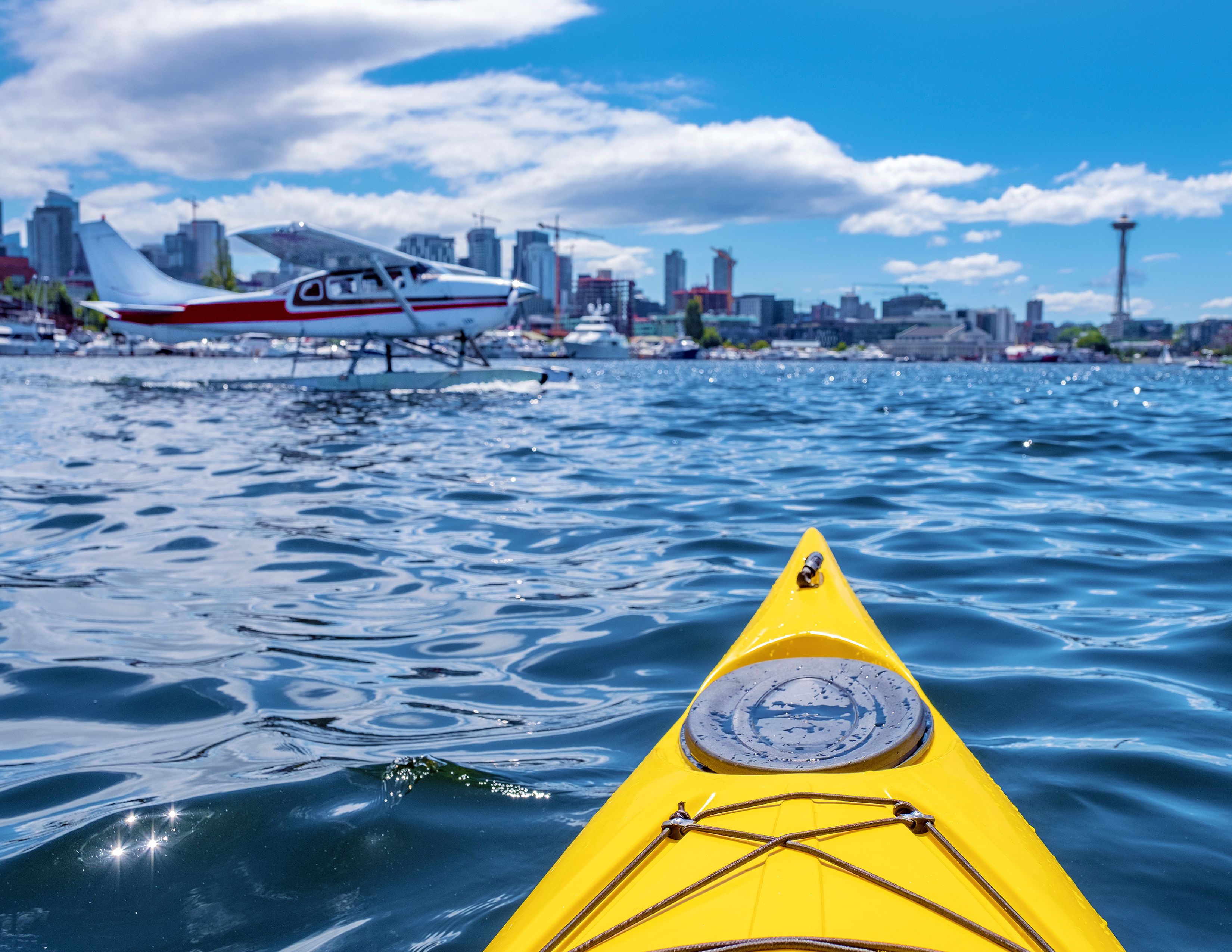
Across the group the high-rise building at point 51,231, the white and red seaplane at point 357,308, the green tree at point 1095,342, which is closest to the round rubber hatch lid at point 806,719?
the white and red seaplane at point 357,308

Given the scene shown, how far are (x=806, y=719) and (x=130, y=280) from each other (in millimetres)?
25551

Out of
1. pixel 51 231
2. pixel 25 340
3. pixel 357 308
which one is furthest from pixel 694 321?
pixel 51 231

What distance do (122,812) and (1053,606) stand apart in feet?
14.1

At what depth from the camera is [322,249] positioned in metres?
20.8

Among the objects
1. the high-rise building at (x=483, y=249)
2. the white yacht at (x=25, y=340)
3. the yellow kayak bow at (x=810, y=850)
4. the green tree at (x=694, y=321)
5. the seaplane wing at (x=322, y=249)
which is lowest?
the yellow kayak bow at (x=810, y=850)

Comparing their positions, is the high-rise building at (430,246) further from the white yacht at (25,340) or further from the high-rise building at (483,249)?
the high-rise building at (483,249)

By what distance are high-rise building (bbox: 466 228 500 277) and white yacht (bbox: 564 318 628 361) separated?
289 feet

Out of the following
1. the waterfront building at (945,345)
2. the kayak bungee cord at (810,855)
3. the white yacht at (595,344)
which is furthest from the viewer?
the waterfront building at (945,345)

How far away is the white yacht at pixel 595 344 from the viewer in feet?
287

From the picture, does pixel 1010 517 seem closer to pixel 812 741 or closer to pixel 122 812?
pixel 812 741

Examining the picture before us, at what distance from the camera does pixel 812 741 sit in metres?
2.04

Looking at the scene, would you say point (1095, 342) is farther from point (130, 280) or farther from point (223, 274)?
point (130, 280)

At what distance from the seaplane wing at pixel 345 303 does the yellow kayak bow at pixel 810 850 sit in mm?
19816

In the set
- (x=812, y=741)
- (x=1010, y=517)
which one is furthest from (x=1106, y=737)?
(x=1010, y=517)
